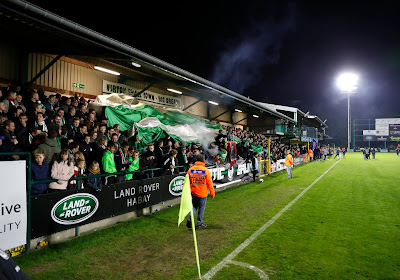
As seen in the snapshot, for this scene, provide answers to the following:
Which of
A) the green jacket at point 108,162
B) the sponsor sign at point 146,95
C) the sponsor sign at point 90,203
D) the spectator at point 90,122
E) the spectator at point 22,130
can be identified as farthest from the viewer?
the sponsor sign at point 146,95

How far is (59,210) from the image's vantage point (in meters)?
5.59

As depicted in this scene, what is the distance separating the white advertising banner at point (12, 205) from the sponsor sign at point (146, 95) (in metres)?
9.43

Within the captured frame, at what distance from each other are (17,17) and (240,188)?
11.5 metres

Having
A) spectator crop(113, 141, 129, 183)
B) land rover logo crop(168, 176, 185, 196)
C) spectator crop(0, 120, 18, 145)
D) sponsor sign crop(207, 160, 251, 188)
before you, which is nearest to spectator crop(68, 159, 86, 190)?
spectator crop(113, 141, 129, 183)

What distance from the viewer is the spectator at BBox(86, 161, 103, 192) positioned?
6426 mm

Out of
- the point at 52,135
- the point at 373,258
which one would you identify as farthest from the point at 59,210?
the point at 373,258

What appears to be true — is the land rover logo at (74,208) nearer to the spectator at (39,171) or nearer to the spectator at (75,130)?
the spectator at (39,171)

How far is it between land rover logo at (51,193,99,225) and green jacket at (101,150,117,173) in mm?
1235

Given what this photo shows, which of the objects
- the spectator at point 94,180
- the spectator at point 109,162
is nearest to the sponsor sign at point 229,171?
the spectator at point 109,162

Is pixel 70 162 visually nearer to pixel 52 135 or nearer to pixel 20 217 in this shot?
pixel 52 135

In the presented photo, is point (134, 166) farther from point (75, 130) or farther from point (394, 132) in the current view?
point (394, 132)

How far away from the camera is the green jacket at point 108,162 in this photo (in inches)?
295

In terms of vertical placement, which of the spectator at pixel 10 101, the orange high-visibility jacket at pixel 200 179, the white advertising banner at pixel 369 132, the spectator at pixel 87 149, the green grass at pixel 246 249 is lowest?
the green grass at pixel 246 249

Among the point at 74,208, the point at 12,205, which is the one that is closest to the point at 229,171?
the point at 74,208
